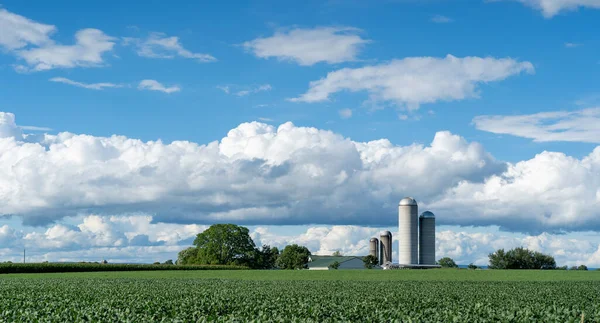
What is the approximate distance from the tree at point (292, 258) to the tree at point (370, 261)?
1883 centimetres

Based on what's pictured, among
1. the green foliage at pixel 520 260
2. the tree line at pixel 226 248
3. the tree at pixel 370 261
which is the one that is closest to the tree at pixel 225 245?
the tree line at pixel 226 248

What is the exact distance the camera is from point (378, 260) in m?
186

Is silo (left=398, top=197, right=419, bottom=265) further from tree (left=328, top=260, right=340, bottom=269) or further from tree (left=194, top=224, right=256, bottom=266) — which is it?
tree (left=194, top=224, right=256, bottom=266)

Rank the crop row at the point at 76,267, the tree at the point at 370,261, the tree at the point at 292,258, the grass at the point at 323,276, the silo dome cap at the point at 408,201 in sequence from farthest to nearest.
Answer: the tree at the point at 292,258 → the tree at the point at 370,261 → the silo dome cap at the point at 408,201 → the crop row at the point at 76,267 → the grass at the point at 323,276

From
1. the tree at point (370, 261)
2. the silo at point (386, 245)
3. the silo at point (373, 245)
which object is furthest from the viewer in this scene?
the silo at point (373, 245)

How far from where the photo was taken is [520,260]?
162875mm

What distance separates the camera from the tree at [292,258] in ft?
612

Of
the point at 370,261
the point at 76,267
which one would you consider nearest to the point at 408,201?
the point at 370,261

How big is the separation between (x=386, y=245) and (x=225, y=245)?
54981mm

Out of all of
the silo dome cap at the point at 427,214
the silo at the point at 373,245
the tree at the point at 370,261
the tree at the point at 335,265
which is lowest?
the tree at the point at 335,265

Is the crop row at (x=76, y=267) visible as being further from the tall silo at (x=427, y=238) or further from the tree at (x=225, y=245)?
the tall silo at (x=427, y=238)

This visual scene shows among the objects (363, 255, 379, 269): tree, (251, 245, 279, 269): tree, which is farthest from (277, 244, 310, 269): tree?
(363, 255, 379, 269): tree

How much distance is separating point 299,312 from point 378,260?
16516cm

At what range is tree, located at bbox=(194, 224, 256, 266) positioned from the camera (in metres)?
148
